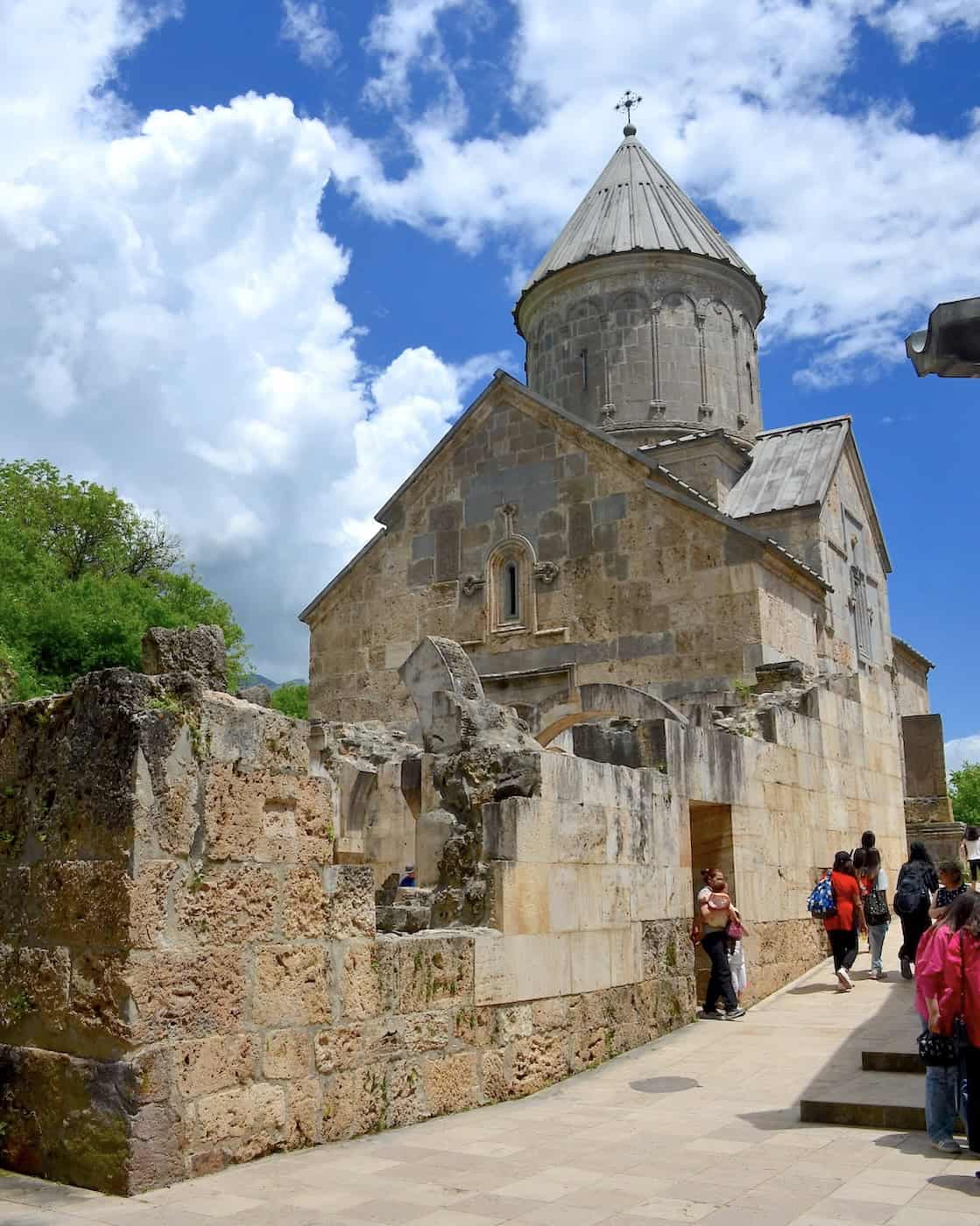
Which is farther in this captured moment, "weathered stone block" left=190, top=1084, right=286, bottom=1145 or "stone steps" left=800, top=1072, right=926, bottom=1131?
"stone steps" left=800, top=1072, right=926, bottom=1131

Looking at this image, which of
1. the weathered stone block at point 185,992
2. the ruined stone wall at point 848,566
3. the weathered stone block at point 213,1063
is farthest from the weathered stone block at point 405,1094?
the ruined stone wall at point 848,566

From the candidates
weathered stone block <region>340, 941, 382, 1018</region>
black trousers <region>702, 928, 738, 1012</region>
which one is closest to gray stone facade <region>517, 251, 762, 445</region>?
black trousers <region>702, 928, 738, 1012</region>

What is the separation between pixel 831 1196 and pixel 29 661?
23895mm

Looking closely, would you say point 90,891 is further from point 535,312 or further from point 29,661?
point 29,661

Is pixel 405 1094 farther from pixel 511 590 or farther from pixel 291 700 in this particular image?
pixel 291 700

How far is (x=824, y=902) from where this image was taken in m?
10.8

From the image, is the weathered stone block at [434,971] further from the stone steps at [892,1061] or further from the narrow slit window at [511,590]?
the narrow slit window at [511,590]

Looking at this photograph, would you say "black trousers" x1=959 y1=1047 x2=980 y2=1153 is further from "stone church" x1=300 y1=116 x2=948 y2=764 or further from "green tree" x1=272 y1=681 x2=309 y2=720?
"green tree" x1=272 y1=681 x2=309 y2=720

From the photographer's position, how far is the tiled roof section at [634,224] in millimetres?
23203

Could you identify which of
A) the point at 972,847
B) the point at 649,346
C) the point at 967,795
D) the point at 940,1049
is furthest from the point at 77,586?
the point at 967,795

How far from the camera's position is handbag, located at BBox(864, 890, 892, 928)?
1110cm

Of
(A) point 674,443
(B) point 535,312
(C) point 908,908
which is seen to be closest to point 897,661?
(A) point 674,443

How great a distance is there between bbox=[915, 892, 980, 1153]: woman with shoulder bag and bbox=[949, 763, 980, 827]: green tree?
178 ft

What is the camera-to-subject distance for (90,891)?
525 centimetres
